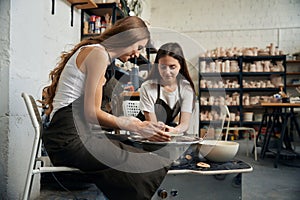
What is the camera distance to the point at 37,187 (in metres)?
1.43

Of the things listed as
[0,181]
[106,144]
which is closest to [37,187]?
[0,181]

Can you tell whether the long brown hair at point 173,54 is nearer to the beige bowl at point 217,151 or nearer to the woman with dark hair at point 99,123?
the woman with dark hair at point 99,123

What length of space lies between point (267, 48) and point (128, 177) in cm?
521

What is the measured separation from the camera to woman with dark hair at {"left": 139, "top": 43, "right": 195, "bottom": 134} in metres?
1.61

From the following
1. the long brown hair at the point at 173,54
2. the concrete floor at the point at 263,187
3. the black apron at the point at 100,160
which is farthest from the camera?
the long brown hair at the point at 173,54

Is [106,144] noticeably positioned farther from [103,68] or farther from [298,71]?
[298,71]

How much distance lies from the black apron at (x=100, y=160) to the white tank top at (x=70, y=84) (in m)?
0.05

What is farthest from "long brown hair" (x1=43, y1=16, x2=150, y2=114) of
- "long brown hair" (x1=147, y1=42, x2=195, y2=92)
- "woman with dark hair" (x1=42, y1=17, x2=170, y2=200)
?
"long brown hair" (x1=147, y1=42, x2=195, y2=92)

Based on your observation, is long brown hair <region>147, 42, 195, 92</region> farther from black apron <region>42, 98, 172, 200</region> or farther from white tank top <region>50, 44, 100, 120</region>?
black apron <region>42, 98, 172, 200</region>

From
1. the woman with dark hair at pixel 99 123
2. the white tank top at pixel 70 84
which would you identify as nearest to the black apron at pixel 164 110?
the woman with dark hair at pixel 99 123

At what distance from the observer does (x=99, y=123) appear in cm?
103

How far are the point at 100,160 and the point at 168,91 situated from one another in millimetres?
875

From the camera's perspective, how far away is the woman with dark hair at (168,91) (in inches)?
63.6

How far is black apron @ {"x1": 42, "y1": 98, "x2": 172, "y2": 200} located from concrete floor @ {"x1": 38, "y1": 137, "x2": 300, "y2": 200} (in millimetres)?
460
